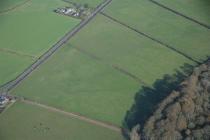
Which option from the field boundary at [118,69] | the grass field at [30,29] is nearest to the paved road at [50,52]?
the grass field at [30,29]

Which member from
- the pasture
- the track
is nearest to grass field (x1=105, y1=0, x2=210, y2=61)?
the pasture

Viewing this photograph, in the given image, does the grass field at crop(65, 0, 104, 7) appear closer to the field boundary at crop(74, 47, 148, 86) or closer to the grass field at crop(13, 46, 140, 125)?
the field boundary at crop(74, 47, 148, 86)

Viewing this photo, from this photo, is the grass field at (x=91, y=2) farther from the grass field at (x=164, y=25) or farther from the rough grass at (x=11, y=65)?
the rough grass at (x=11, y=65)

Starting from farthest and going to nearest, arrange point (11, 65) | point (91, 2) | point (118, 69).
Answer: point (91, 2)
point (11, 65)
point (118, 69)

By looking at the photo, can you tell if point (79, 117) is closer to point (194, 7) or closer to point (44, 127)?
point (44, 127)

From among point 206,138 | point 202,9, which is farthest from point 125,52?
point 206,138

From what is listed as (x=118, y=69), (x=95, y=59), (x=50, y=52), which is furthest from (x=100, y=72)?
(x=50, y=52)

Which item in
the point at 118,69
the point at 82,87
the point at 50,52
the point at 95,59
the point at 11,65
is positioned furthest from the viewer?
the point at 50,52
